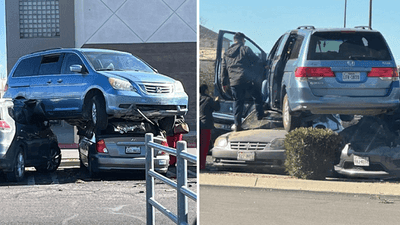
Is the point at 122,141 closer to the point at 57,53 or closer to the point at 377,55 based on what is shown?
the point at 57,53

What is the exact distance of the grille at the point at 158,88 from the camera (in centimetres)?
650

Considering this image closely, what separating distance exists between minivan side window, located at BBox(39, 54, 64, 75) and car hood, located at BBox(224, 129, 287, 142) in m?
4.98

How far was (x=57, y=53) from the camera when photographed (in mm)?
6840

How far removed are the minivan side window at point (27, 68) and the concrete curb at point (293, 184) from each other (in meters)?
5.06

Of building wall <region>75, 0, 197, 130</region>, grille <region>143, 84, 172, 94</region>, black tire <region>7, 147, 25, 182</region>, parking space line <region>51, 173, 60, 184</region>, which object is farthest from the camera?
building wall <region>75, 0, 197, 130</region>

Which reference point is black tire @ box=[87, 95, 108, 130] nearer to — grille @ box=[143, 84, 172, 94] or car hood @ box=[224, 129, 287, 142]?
grille @ box=[143, 84, 172, 94]

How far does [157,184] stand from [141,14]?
247 centimetres

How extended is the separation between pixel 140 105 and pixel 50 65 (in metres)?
1.22

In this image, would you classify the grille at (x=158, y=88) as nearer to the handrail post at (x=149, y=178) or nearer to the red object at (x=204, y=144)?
the handrail post at (x=149, y=178)

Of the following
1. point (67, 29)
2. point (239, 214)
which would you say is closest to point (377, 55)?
point (239, 214)

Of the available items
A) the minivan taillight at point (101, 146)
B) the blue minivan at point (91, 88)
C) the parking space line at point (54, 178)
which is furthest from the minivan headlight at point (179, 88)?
the parking space line at point (54, 178)

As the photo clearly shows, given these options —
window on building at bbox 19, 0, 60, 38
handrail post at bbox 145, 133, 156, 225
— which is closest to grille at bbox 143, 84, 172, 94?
window on building at bbox 19, 0, 60, 38

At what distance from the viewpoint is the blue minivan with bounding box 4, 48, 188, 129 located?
6.45 metres

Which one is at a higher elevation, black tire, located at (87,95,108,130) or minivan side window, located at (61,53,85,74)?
minivan side window, located at (61,53,85,74)
